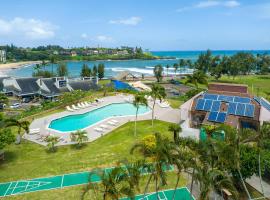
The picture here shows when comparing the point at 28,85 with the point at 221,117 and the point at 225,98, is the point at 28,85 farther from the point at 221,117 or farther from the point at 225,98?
the point at 221,117

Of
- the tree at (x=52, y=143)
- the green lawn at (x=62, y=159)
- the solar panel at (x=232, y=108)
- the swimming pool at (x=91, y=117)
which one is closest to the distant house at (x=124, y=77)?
the swimming pool at (x=91, y=117)

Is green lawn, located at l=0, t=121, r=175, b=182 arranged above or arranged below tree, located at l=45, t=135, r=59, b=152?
below

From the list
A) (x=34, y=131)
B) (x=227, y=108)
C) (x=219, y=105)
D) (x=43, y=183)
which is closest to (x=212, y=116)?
(x=219, y=105)

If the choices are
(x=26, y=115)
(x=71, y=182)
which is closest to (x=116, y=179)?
(x=71, y=182)

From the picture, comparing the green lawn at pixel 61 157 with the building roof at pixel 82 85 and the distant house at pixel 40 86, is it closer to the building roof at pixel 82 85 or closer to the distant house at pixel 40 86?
the distant house at pixel 40 86

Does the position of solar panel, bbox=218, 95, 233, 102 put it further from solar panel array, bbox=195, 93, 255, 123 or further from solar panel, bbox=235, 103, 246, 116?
Answer: solar panel, bbox=235, 103, 246, 116

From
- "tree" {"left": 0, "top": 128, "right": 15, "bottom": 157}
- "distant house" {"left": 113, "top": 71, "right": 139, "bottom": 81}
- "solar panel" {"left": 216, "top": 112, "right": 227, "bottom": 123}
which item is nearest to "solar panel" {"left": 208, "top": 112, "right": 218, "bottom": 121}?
"solar panel" {"left": 216, "top": 112, "right": 227, "bottom": 123}
